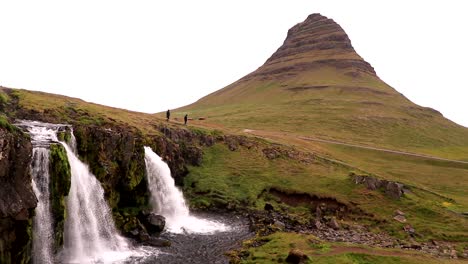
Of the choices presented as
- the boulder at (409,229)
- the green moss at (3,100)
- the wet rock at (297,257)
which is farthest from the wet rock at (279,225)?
the green moss at (3,100)

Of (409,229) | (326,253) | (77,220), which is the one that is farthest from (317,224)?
(77,220)

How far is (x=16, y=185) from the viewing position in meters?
29.0

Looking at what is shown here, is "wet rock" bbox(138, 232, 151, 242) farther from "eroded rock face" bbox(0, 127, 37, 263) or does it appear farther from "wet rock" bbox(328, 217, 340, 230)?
"wet rock" bbox(328, 217, 340, 230)

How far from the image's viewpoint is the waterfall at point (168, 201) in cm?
4928

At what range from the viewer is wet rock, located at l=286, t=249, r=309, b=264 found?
1339 inches

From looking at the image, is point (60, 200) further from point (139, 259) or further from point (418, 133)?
point (418, 133)

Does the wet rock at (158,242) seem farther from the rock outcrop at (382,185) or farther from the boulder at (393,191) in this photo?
the boulder at (393,191)

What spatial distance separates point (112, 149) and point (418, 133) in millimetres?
144762

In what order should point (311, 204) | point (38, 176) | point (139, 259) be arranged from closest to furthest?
point (38, 176) → point (139, 259) → point (311, 204)

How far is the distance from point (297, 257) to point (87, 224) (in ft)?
70.5

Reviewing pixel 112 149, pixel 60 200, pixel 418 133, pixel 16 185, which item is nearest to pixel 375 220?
pixel 112 149

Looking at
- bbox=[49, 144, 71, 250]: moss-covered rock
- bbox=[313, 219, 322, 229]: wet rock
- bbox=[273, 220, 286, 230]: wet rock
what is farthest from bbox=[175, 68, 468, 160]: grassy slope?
bbox=[49, 144, 71, 250]: moss-covered rock

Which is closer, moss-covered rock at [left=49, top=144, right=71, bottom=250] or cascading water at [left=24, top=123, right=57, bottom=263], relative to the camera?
cascading water at [left=24, top=123, right=57, bottom=263]

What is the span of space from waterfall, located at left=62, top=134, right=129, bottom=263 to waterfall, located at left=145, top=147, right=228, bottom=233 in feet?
32.6
